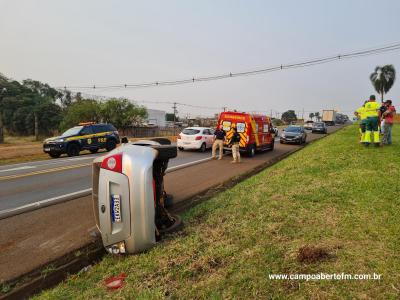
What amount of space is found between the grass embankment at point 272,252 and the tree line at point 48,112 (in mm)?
40864

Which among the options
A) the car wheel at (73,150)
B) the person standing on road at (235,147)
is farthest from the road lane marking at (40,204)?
the car wheel at (73,150)

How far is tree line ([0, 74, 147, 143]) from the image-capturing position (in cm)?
4525

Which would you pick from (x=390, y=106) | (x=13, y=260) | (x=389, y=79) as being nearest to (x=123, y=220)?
(x=13, y=260)

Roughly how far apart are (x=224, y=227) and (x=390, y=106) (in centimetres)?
1098

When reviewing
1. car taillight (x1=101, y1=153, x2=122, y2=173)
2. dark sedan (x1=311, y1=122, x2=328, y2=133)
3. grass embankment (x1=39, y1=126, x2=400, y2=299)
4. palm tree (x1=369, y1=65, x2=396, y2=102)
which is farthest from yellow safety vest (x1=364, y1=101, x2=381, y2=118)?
palm tree (x1=369, y1=65, x2=396, y2=102)

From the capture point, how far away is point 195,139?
17.9 m

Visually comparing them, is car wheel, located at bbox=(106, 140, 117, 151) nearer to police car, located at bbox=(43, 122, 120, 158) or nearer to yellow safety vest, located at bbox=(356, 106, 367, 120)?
police car, located at bbox=(43, 122, 120, 158)

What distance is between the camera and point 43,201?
6.99m

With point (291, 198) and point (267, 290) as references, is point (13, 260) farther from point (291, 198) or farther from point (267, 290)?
point (291, 198)

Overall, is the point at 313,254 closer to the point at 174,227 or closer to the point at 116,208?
the point at 174,227

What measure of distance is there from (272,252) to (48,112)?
55944 mm

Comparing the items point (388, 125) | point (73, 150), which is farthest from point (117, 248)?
point (73, 150)

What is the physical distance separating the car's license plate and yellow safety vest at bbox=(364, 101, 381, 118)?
33.5 feet

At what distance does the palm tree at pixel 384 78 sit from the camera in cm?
5191
